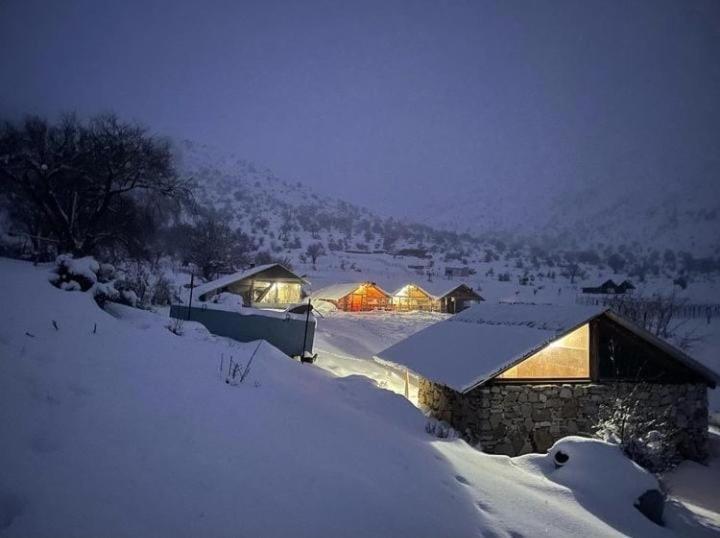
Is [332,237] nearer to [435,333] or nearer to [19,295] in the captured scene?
[435,333]

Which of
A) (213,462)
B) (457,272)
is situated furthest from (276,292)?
(457,272)

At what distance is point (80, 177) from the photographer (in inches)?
910

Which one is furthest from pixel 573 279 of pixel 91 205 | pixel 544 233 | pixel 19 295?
pixel 544 233

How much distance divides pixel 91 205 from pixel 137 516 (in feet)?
86.7

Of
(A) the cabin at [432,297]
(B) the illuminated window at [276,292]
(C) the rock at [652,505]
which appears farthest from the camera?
(A) the cabin at [432,297]

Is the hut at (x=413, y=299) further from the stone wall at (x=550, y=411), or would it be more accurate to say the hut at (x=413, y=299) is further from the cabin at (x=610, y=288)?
the stone wall at (x=550, y=411)

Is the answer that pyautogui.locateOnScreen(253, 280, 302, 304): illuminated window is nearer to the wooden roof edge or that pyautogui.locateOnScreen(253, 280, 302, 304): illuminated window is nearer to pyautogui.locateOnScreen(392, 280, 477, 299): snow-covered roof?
pyautogui.locateOnScreen(392, 280, 477, 299): snow-covered roof

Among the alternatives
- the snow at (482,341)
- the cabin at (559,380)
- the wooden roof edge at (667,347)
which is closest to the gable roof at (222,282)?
the snow at (482,341)

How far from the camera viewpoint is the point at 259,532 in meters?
2.92

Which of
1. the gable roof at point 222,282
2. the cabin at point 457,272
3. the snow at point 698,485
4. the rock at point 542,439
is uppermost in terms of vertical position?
the cabin at point 457,272

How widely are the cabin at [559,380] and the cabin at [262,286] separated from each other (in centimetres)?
2623

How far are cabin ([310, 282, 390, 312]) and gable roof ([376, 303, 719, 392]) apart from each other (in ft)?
106

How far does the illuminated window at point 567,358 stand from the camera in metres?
11.6

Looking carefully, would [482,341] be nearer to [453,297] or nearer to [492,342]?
[492,342]
